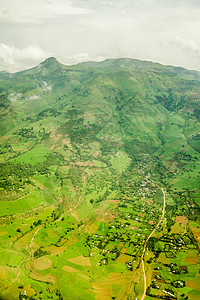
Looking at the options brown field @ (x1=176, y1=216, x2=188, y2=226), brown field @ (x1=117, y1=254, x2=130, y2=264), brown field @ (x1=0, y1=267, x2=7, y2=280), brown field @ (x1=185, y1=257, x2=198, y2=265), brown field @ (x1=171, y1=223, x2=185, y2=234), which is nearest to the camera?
brown field @ (x1=0, y1=267, x2=7, y2=280)

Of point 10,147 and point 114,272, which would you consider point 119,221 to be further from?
point 10,147

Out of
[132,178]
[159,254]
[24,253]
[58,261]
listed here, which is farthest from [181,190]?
[24,253]

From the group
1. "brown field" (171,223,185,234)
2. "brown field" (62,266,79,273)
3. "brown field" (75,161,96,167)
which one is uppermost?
"brown field" (62,266,79,273)

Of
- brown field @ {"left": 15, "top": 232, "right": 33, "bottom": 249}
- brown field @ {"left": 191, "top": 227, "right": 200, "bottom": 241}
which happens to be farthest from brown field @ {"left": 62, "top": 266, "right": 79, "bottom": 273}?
brown field @ {"left": 191, "top": 227, "right": 200, "bottom": 241}

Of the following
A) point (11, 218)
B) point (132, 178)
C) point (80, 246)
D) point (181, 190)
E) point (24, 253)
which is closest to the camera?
point (24, 253)

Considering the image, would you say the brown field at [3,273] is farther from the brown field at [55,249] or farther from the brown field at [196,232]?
the brown field at [196,232]

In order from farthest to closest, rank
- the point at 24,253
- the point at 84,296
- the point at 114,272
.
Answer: the point at 24,253 < the point at 114,272 < the point at 84,296

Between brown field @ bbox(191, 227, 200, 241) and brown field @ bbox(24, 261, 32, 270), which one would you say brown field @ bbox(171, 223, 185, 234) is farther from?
brown field @ bbox(24, 261, 32, 270)

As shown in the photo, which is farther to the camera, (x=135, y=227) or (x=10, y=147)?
(x=10, y=147)

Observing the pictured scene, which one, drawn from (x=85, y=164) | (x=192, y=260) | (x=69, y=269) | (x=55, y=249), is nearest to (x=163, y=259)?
(x=192, y=260)
